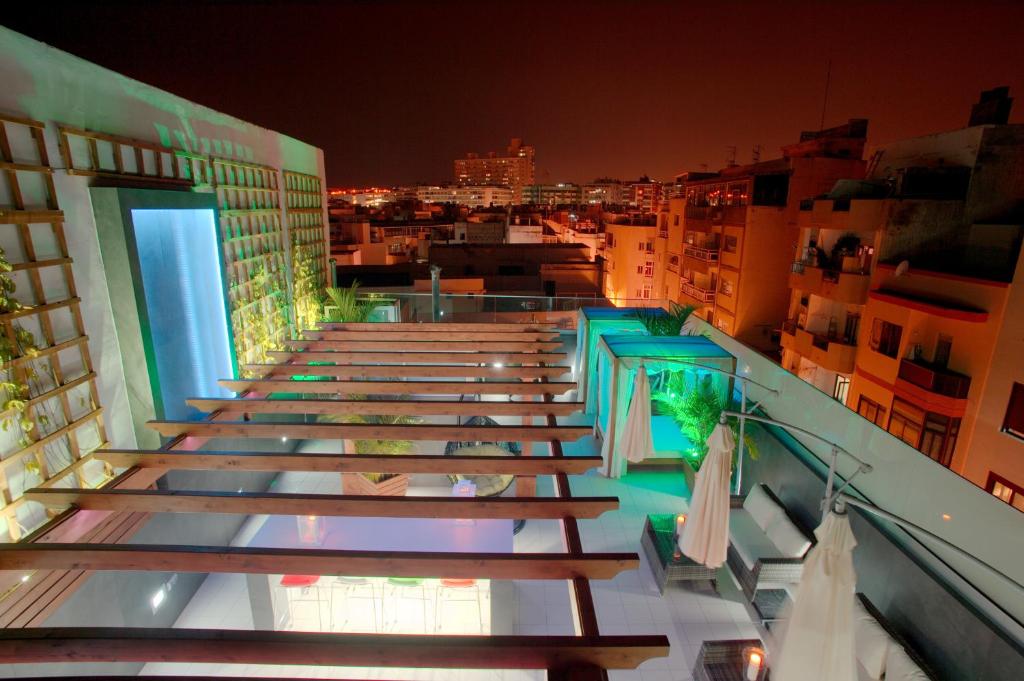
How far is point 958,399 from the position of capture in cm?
959

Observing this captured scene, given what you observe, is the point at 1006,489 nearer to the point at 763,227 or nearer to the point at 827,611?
the point at 827,611

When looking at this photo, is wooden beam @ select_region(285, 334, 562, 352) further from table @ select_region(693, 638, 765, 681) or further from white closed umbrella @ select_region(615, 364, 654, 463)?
table @ select_region(693, 638, 765, 681)

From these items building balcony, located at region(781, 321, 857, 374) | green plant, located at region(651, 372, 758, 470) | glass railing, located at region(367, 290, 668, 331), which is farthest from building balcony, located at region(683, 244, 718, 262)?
green plant, located at region(651, 372, 758, 470)

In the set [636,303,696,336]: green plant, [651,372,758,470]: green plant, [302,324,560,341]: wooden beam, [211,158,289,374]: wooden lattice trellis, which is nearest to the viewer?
[302,324,560,341]: wooden beam

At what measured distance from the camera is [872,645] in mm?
4832

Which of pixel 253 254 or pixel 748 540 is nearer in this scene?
pixel 748 540

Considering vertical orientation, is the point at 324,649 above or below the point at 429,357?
below

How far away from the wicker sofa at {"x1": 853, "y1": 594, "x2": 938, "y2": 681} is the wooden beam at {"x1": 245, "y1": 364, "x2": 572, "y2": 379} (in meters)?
3.59

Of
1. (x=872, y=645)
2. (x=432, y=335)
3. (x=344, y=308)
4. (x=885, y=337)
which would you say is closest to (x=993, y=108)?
(x=885, y=337)

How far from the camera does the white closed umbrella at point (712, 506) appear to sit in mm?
4977

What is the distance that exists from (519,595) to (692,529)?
2.60 m

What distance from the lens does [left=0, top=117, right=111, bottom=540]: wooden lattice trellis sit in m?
3.63

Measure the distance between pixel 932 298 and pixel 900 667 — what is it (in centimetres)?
876

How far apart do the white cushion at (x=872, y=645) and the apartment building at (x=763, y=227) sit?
53.4 ft
